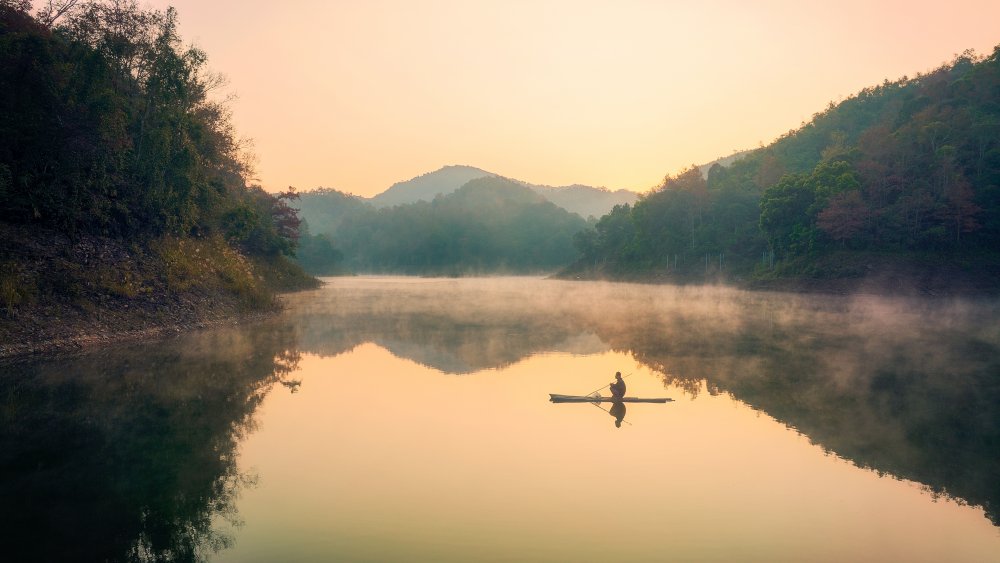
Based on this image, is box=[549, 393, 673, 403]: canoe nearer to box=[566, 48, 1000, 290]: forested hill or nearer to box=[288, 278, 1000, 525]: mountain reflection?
box=[288, 278, 1000, 525]: mountain reflection

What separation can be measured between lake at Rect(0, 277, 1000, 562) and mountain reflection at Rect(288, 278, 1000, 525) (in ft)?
0.52

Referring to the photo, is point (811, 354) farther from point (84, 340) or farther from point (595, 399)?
point (84, 340)

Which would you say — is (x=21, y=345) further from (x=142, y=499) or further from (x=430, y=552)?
(x=430, y=552)

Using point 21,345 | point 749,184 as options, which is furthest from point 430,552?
point 749,184

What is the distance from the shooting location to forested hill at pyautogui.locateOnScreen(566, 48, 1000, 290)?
7069 cm

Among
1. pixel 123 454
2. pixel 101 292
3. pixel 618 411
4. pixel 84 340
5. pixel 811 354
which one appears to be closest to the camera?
pixel 123 454

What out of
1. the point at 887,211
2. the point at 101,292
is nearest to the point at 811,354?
the point at 101,292

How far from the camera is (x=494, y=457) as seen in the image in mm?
12938

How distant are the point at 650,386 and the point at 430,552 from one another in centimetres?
1363

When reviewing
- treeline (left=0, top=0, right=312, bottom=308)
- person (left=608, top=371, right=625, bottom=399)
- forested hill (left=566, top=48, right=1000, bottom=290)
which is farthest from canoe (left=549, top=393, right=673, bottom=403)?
forested hill (left=566, top=48, right=1000, bottom=290)

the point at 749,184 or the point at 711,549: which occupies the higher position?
the point at 749,184

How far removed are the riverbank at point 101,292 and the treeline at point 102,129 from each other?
1.24 m

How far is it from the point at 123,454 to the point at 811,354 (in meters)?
26.2

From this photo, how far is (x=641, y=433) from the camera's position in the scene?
14.9m
